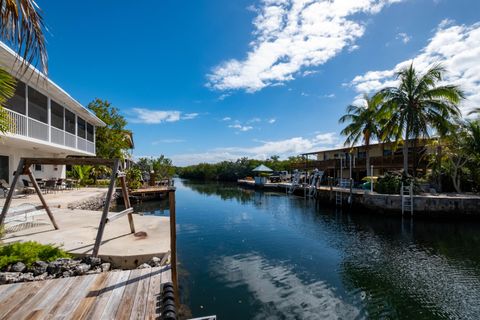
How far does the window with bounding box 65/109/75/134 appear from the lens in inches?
756

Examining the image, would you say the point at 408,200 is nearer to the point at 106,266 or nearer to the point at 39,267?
the point at 106,266

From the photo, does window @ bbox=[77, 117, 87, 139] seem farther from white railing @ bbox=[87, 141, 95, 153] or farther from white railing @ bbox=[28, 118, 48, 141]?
white railing @ bbox=[28, 118, 48, 141]

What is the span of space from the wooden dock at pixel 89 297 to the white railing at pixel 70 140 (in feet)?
50.1

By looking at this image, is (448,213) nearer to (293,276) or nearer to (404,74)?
(404,74)

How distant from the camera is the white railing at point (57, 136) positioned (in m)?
15.3

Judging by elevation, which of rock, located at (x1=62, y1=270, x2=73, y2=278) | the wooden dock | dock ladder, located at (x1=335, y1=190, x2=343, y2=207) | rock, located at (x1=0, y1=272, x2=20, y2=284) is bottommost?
dock ladder, located at (x1=335, y1=190, x2=343, y2=207)

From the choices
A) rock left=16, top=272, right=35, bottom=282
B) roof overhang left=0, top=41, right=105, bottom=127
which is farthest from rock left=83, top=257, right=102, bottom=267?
roof overhang left=0, top=41, right=105, bottom=127

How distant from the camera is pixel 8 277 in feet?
15.4

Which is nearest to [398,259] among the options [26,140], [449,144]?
[449,144]

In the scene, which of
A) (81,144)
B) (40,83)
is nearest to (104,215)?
(40,83)

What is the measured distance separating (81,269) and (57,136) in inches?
537

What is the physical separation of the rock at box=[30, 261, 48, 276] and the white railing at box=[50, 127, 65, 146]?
12.3 m

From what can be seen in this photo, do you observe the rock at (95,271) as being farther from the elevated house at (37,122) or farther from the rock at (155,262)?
the elevated house at (37,122)

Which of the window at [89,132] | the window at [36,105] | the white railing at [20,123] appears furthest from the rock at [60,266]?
the window at [89,132]
